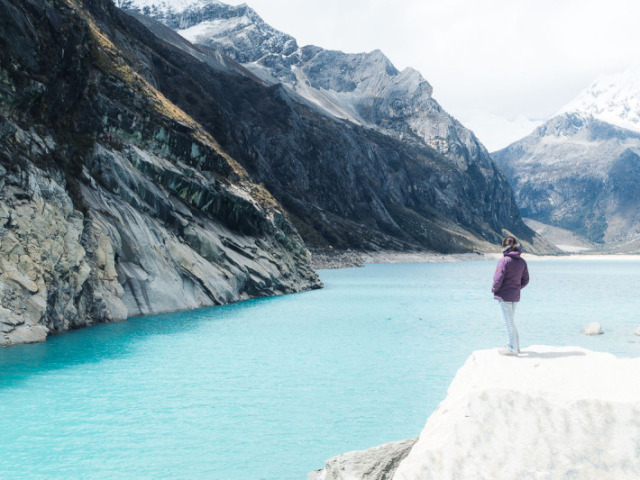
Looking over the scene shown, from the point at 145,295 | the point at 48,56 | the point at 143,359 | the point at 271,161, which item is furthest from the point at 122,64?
the point at 271,161

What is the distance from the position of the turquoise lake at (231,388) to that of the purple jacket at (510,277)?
526 cm

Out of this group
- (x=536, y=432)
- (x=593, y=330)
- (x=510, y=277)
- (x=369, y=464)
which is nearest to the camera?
(x=536, y=432)

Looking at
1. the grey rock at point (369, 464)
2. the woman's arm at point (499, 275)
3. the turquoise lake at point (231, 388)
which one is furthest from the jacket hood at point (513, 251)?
the turquoise lake at point (231, 388)

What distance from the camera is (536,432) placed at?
780 cm

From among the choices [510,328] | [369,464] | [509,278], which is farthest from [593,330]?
[369,464]

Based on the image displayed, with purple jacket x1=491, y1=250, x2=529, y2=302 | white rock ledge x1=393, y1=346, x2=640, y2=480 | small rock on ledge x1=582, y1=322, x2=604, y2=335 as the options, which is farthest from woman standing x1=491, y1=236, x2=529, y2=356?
small rock on ledge x1=582, y1=322, x2=604, y2=335

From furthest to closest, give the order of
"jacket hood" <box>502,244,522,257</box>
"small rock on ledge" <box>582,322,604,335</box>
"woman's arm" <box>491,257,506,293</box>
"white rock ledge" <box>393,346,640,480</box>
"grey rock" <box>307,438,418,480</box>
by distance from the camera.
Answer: "small rock on ledge" <box>582,322,604,335</box> → "woman's arm" <box>491,257,506,293</box> → "jacket hood" <box>502,244,522,257</box> → "grey rock" <box>307,438,418,480</box> → "white rock ledge" <box>393,346,640,480</box>

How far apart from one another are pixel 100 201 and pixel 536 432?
3986cm

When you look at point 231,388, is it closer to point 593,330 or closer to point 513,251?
point 513,251

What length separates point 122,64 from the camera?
65250mm

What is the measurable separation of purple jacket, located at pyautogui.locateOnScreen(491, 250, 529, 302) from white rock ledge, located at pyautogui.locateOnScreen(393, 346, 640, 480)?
15.1 feet

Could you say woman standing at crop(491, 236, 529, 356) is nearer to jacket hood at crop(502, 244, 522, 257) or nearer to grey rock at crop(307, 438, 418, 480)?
jacket hood at crop(502, 244, 522, 257)

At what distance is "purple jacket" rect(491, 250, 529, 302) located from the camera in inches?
516

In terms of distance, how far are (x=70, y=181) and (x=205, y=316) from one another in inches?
562
